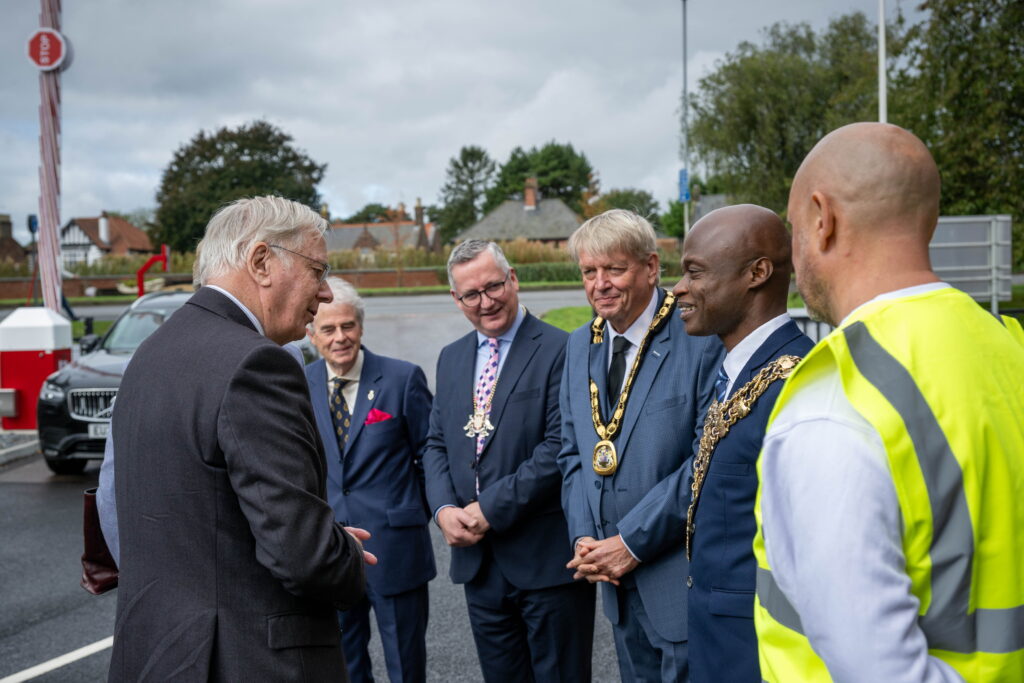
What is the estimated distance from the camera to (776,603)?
56.4 inches

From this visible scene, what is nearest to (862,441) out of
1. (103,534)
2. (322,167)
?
(103,534)

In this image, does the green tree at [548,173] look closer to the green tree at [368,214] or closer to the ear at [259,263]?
the green tree at [368,214]

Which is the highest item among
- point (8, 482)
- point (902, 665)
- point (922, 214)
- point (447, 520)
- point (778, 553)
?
point (922, 214)

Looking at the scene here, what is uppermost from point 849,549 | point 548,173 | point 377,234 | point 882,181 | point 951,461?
point 548,173

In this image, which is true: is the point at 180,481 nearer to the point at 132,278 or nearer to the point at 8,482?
the point at 8,482

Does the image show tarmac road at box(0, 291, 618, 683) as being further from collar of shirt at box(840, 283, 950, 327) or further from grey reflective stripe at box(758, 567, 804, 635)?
collar of shirt at box(840, 283, 950, 327)

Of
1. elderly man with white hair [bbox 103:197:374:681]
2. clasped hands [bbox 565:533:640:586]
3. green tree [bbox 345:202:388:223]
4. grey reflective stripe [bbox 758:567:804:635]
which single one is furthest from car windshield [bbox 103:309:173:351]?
green tree [bbox 345:202:388:223]

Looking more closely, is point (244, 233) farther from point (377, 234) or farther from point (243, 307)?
point (377, 234)

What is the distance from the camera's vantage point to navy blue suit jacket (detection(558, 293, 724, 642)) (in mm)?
2787

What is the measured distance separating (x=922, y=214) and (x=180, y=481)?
172 centimetres

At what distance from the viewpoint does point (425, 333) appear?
21875 mm

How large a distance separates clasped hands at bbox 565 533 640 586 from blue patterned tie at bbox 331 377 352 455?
1.42m

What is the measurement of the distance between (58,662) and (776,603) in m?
4.40

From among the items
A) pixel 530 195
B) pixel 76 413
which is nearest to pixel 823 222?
pixel 76 413
